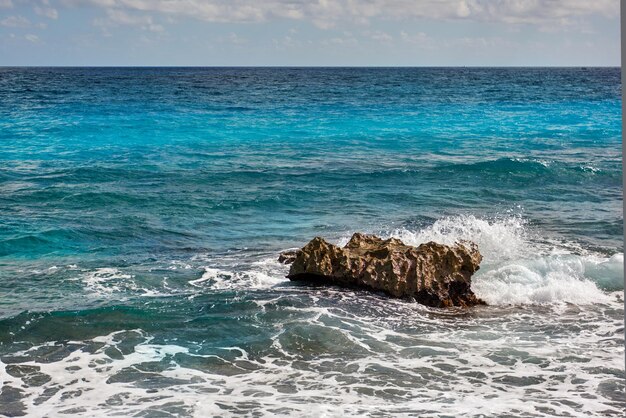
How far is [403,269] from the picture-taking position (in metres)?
14.5

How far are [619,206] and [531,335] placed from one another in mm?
12288

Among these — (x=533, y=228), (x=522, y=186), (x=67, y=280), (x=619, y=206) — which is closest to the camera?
(x=67, y=280)

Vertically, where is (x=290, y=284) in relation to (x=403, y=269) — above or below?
below

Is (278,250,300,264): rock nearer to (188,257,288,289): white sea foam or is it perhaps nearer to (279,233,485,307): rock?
(188,257,288,289): white sea foam

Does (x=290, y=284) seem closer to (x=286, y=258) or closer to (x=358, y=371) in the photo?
(x=286, y=258)

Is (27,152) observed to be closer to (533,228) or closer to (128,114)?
(128,114)

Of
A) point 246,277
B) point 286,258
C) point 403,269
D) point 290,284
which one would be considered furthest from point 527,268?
point 246,277

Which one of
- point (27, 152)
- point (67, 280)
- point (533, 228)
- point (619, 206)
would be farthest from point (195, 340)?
point (27, 152)

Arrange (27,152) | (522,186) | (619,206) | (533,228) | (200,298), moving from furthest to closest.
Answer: (27,152) < (522,186) < (619,206) < (533,228) < (200,298)

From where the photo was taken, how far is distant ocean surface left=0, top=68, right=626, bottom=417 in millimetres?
10969

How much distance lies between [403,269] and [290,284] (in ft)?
7.00

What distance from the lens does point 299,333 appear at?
508 inches

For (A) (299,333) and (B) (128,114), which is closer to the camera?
(A) (299,333)

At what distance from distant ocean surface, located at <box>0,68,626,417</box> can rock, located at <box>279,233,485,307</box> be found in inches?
12.7
